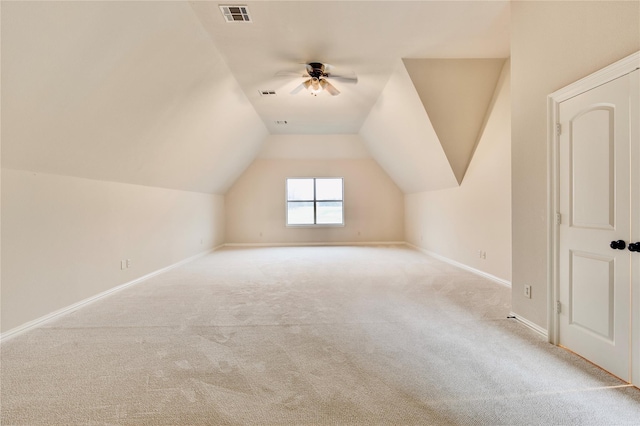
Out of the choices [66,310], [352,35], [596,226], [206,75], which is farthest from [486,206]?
[66,310]

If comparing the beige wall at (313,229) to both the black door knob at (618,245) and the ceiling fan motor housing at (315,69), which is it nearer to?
the ceiling fan motor housing at (315,69)

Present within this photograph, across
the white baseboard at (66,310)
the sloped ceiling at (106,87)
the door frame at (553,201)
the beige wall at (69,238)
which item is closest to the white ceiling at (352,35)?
the sloped ceiling at (106,87)

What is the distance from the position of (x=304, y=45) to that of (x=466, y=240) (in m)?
4.07

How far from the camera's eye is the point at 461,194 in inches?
208

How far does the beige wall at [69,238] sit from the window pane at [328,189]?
14.9 feet

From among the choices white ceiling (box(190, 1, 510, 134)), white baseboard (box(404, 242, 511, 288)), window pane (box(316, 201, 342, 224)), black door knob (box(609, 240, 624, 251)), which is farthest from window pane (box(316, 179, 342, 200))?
black door knob (box(609, 240, 624, 251))

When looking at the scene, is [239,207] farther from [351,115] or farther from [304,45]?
[304,45]

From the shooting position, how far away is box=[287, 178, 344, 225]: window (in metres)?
8.81

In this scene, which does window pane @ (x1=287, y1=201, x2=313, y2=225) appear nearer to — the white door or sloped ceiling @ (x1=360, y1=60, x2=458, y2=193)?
sloped ceiling @ (x1=360, y1=60, x2=458, y2=193)

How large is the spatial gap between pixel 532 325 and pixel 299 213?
267 inches

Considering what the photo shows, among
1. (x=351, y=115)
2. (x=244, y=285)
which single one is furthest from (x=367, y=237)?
(x=244, y=285)

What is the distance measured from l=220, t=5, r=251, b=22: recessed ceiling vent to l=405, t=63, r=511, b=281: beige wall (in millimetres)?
3432

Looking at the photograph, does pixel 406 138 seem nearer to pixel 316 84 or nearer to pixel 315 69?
pixel 316 84

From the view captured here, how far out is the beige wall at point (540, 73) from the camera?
1936 mm
